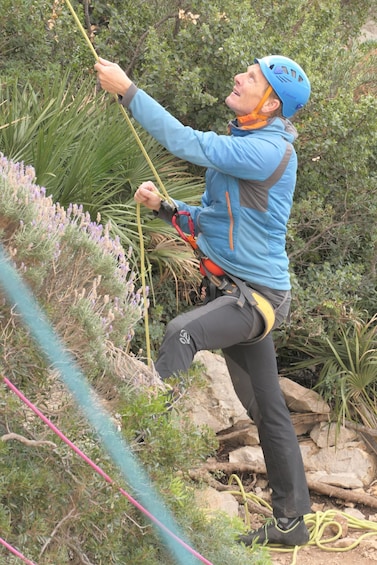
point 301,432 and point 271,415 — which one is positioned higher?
point 271,415

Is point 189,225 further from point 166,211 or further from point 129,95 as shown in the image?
point 129,95

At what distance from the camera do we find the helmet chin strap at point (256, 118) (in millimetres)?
4594

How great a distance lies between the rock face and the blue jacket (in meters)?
1.63

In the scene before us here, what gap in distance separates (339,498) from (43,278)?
386 cm

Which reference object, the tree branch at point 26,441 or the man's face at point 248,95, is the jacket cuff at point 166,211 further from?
the tree branch at point 26,441

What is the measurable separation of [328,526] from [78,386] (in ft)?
9.99

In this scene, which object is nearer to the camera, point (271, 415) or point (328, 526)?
point (271, 415)

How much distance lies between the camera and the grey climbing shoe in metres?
5.08

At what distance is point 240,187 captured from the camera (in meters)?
4.47

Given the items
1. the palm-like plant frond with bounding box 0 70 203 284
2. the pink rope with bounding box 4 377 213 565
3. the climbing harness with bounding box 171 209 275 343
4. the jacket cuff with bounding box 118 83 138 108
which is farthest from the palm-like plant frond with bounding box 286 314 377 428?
the pink rope with bounding box 4 377 213 565

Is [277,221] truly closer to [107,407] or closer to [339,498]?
[107,407]

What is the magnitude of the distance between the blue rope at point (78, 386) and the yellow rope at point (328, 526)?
7.14 ft

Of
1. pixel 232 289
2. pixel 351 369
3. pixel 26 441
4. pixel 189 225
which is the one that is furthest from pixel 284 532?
pixel 26 441

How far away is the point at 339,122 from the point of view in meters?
6.97
